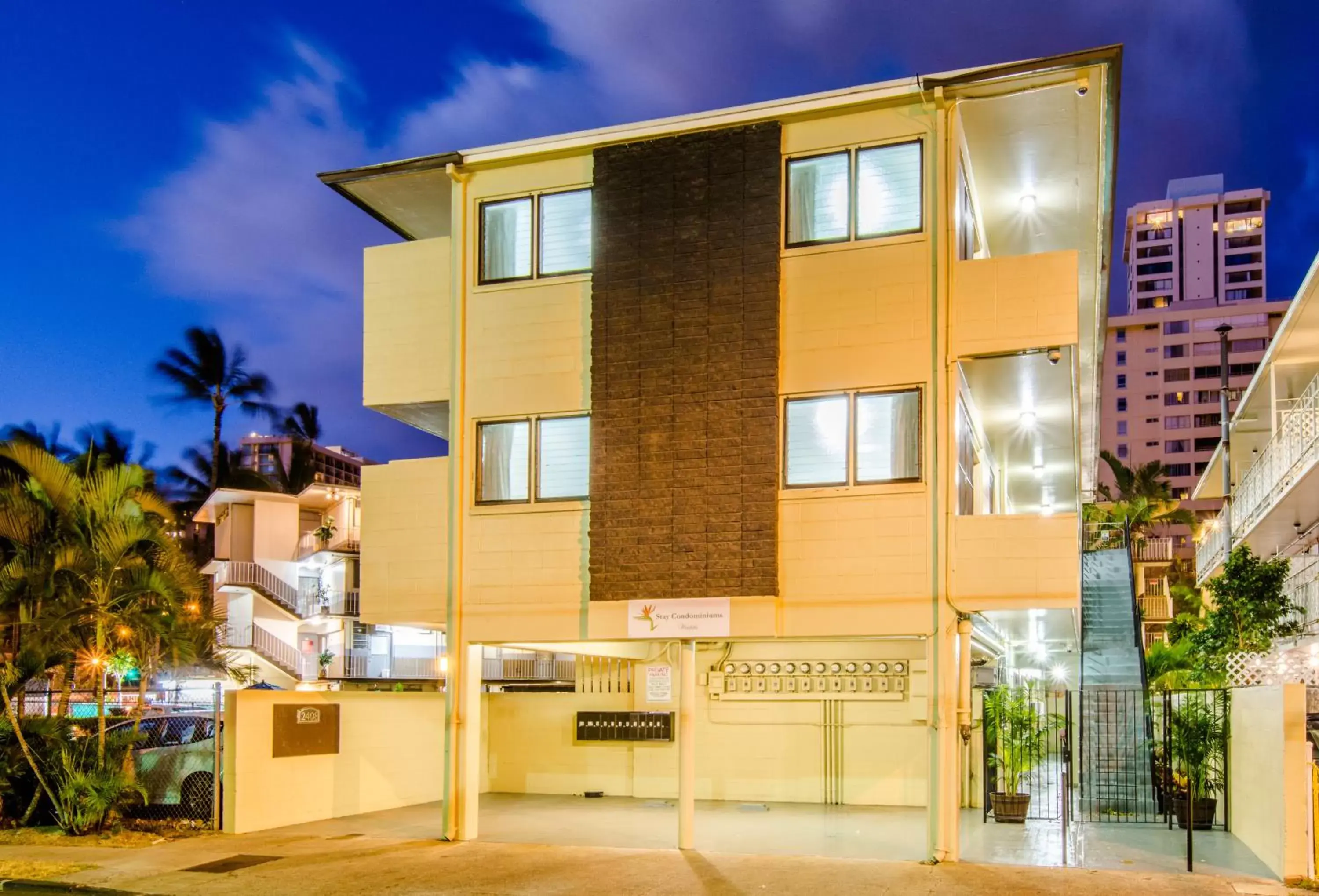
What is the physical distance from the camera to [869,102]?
1407 cm

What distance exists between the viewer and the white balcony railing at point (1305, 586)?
21.6 m

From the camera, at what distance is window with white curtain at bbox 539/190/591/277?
50.5ft

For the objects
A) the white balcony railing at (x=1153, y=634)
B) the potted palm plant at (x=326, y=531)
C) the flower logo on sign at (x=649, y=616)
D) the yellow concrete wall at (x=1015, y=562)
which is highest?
the potted palm plant at (x=326, y=531)

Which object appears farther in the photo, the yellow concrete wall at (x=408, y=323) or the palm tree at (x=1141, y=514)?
the palm tree at (x=1141, y=514)

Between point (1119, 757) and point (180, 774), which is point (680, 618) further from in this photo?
point (1119, 757)

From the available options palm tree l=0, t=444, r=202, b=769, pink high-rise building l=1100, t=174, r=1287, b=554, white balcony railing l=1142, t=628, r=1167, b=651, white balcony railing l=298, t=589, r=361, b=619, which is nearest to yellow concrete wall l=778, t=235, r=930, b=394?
palm tree l=0, t=444, r=202, b=769

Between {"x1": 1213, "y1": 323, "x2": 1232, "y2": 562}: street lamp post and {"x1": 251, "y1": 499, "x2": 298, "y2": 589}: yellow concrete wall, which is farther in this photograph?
{"x1": 251, "y1": 499, "x2": 298, "y2": 589}: yellow concrete wall

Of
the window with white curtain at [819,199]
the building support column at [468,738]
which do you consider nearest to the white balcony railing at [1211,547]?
the window with white curtain at [819,199]

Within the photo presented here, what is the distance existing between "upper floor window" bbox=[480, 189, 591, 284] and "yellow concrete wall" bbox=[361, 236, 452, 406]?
617 millimetres

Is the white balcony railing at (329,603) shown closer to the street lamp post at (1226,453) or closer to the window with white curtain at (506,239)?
the street lamp post at (1226,453)

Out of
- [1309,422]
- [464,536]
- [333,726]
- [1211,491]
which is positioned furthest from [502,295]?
[1211,491]

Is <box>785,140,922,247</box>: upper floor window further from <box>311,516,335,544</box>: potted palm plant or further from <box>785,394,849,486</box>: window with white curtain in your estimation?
<box>311,516,335,544</box>: potted palm plant

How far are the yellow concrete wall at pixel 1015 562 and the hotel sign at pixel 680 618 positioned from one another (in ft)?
8.51

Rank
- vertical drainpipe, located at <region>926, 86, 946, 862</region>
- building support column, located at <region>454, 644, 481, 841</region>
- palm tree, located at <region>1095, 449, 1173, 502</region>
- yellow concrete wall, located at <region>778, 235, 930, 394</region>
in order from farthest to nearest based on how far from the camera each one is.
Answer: palm tree, located at <region>1095, 449, 1173, 502</region>
building support column, located at <region>454, 644, 481, 841</region>
yellow concrete wall, located at <region>778, 235, 930, 394</region>
vertical drainpipe, located at <region>926, 86, 946, 862</region>
